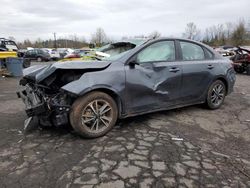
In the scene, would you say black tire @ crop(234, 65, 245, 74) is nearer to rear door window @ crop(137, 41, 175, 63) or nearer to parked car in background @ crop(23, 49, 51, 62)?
rear door window @ crop(137, 41, 175, 63)

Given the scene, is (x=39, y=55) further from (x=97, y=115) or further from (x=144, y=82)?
(x=97, y=115)

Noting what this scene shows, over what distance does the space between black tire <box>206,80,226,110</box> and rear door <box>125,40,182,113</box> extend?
1.04m

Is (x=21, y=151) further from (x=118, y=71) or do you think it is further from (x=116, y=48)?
(x=116, y=48)

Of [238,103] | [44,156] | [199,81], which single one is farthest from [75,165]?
[238,103]

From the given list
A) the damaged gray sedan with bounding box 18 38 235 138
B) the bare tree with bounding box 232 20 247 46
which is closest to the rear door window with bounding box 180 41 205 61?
the damaged gray sedan with bounding box 18 38 235 138

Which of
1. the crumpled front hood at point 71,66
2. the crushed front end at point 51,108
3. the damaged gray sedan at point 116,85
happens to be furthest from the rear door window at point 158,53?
the crushed front end at point 51,108

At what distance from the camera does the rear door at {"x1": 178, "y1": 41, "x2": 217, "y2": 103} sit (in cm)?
518

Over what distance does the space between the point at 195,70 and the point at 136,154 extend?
8.07 feet

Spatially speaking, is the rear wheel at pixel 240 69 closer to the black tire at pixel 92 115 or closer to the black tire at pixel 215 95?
the black tire at pixel 215 95

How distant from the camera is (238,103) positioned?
664 cm

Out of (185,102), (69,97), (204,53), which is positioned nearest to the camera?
(69,97)

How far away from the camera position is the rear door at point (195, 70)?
518cm

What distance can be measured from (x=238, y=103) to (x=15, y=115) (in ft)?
17.3

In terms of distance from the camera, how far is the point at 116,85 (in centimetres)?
423
